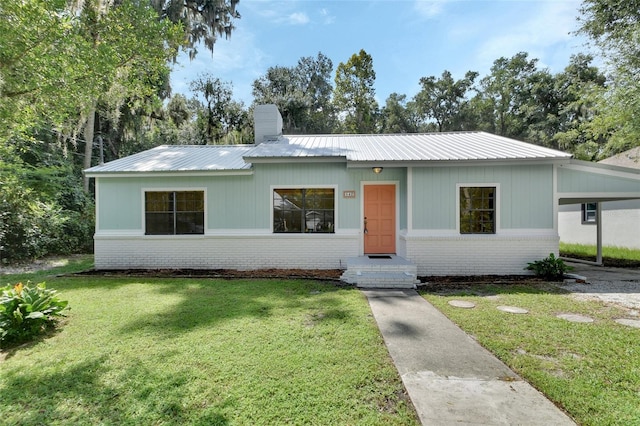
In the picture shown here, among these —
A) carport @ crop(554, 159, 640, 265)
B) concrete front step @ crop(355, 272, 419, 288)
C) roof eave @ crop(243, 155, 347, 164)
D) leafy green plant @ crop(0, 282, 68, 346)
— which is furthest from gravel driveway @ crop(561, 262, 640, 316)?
leafy green plant @ crop(0, 282, 68, 346)

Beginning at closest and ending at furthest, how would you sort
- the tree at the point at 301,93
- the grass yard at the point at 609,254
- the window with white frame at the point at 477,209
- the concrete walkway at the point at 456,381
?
1. the concrete walkway at the point at 456,381
2. the window with white frame at the point at 477,209
3. the grass yard at the point at 609,254
4. the tree at the point at 301,93

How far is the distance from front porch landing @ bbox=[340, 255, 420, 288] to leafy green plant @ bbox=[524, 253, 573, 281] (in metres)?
3.12

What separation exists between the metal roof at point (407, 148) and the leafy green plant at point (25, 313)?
5.02m

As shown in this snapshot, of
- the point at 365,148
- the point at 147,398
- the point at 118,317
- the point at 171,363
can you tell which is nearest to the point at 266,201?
the point at 365,148

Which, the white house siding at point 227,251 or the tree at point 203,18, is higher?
the tree at point 203,18

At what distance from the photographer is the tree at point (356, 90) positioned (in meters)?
24.3

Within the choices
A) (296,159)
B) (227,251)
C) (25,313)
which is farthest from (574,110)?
(25,313)

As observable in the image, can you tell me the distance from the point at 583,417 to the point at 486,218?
5.89 meters

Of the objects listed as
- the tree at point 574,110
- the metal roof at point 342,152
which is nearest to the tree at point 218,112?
the metal roof at point 342,152

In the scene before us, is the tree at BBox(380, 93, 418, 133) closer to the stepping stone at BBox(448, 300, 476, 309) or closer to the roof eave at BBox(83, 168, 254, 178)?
the roof eave at BBox(83, 168, 254, 178)

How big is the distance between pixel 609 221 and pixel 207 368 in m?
16.8

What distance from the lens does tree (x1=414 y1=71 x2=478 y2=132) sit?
102ft

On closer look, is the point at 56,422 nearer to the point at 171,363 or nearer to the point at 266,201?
the point at 171,363

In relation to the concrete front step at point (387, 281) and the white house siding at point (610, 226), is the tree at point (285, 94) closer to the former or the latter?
the white house siding at point (610, 226)
